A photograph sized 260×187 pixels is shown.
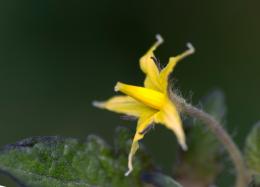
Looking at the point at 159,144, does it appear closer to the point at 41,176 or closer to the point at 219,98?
the point at 219,98

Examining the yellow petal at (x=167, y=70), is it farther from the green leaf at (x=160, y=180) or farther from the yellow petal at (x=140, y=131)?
the green leaf at (x=160, y=180)

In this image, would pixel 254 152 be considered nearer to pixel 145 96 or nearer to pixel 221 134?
pixel 221 134

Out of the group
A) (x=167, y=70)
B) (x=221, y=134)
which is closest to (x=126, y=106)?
(x=167, y=70)

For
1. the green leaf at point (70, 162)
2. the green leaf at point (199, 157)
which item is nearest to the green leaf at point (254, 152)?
the green leaf at point (199, 157)

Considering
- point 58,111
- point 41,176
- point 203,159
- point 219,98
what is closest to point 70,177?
point 41,176

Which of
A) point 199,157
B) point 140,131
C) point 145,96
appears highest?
point 145,96

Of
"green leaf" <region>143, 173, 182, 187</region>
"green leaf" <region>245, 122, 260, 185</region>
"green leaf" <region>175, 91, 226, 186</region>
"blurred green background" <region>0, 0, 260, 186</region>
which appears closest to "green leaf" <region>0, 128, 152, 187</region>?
"green leaf" <region>143, 173, 182, 187</region>

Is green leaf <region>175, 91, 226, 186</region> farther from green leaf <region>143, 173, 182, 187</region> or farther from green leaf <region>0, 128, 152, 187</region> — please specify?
green leaf <region>143, 173, 182, 187</region>

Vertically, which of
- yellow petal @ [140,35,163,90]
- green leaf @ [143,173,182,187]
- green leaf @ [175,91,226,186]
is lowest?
green leaf @ [175,91,226,186]
